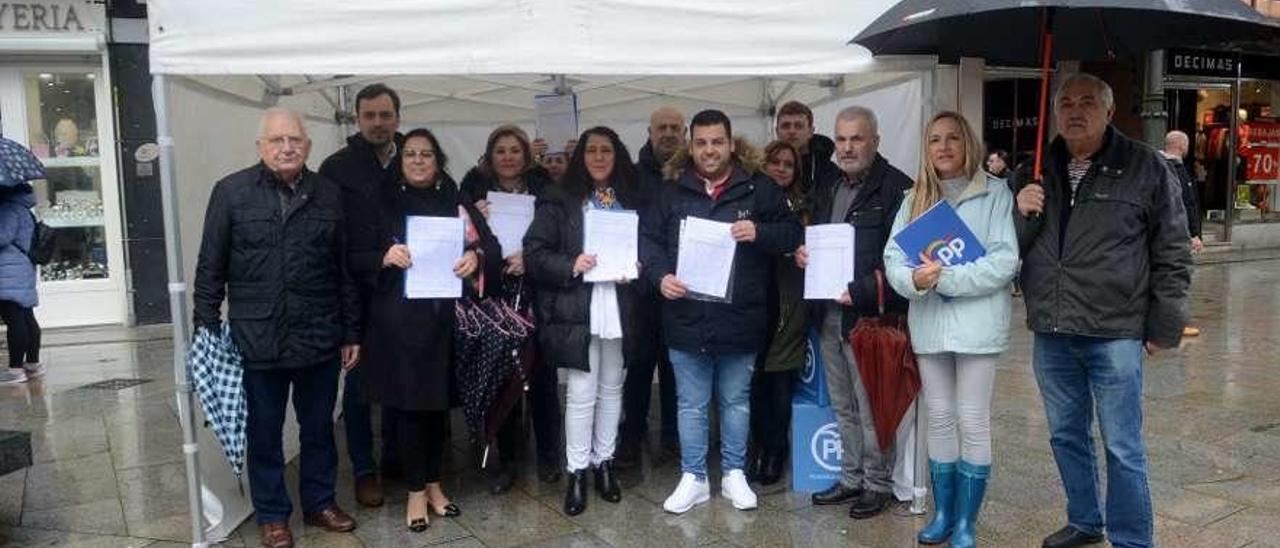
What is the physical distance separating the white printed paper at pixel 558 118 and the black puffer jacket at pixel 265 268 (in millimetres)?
2600

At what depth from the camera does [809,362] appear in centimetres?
471

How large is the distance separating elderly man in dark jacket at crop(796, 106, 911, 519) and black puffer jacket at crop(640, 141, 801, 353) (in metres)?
0.20

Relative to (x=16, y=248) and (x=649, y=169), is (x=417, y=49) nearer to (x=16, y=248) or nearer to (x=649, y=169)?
(x=649, y=169)

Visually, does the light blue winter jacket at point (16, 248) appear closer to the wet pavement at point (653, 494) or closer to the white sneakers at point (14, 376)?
the white sneakers at point (14, 376)

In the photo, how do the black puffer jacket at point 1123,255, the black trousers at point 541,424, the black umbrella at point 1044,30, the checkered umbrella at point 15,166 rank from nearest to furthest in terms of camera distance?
1. the black umbrella at point 1044,30
2. the black puffer jacket at point 1123,255
3. the black trousers at point 541,424
4. the checkered umbrella at point 15,166

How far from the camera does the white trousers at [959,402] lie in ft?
12.5

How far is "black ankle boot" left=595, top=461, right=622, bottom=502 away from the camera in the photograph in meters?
4.74

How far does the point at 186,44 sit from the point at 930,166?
2.93m

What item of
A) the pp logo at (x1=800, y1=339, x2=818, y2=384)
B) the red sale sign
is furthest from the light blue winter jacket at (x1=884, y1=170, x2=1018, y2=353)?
the red sale sign

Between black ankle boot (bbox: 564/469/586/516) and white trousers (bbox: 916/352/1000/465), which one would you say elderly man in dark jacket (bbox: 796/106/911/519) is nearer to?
white trousers (bbox: 916/352/1000/465)

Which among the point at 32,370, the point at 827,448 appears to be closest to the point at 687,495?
the point at 827,448

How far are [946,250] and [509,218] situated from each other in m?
2.07

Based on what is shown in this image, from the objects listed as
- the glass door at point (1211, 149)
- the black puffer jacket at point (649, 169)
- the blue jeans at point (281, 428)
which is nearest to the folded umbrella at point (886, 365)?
the black puffer jacket at point (649, 169)

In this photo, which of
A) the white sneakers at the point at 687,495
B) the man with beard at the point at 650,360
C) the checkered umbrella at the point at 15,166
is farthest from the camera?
the checkered umbrella at the point at 15,166
